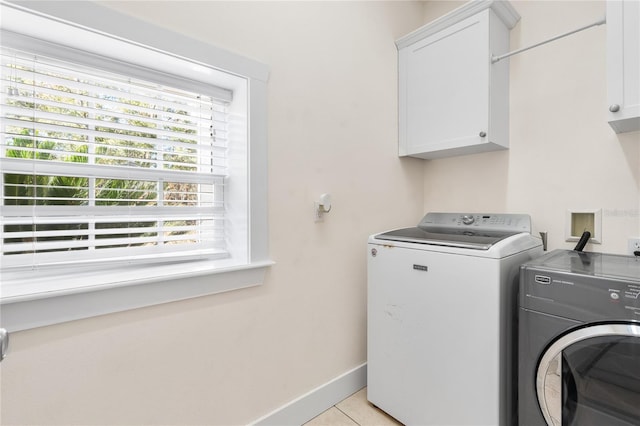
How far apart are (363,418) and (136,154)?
1.69m

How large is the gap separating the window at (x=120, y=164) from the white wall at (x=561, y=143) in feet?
4.73

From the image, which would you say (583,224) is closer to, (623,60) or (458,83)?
(623,60)

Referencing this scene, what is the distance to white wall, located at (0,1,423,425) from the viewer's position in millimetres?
1037

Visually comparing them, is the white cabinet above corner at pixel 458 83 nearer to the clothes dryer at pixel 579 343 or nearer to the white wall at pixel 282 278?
the white wall at pixel 282 278

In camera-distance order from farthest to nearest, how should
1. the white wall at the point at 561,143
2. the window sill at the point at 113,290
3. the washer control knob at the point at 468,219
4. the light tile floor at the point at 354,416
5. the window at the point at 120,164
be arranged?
1. the washer control knob at the point at 468,219
2. the light tile floor at the point at 354,416
3. the white wall at the point at 561,143
4. the window at the point at 120,164
5. the window sill at the point at 113,290

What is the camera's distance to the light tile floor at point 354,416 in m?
1.58

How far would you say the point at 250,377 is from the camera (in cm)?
141

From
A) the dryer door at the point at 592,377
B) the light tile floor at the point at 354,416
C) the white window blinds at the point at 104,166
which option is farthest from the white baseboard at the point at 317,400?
the dryer door at the point at 592,377

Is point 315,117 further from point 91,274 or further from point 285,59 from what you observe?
point 91,274

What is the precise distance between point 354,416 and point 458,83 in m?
1.91

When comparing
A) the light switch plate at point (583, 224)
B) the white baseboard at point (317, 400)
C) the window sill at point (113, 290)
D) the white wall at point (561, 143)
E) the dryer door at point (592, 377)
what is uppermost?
the white wall at point (561, 143)

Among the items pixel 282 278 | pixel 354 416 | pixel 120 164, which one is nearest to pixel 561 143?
pixel 282 278

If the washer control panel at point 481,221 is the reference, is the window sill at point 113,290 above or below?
below

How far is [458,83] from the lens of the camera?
1748 millimetres
